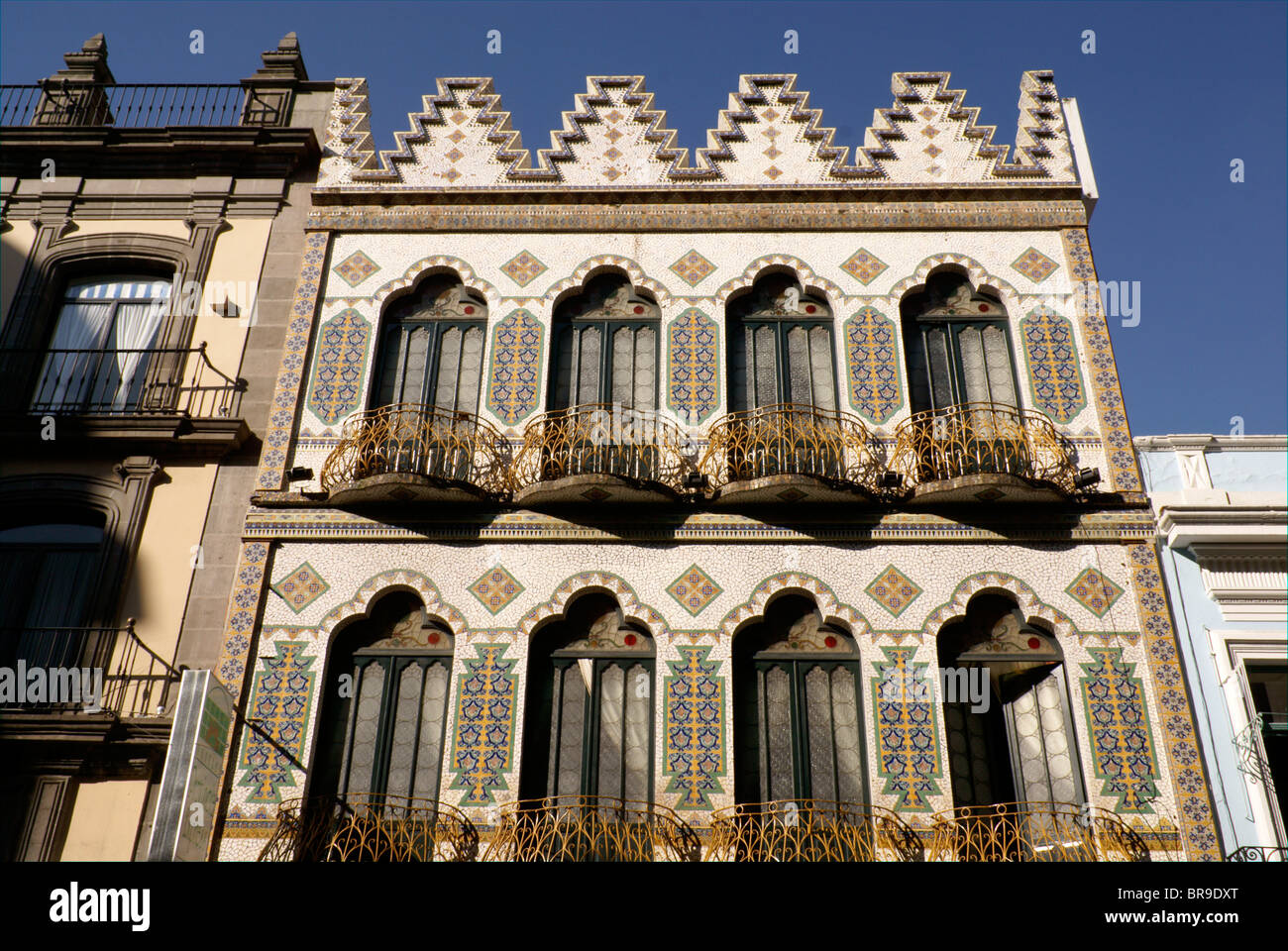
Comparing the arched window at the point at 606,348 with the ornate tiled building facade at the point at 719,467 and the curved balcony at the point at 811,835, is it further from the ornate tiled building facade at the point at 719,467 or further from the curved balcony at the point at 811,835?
the curved balcony at the point at 811,835

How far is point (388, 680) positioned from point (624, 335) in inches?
209

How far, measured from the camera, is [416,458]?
14312 millimetres

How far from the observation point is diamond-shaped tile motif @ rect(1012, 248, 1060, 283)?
1588 centimetres

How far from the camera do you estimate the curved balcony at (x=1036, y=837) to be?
39.3 feet

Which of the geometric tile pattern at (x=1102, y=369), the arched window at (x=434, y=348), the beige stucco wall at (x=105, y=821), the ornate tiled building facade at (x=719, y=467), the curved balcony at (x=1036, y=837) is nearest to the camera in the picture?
the curved balcony at (x=1036, y=837)

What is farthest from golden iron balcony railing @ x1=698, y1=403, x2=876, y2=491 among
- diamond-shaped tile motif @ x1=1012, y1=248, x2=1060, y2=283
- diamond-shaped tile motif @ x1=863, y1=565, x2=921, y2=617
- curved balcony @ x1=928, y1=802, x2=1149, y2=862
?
curved balcony @ x1=928, y1=802, x2=1149, y2=862

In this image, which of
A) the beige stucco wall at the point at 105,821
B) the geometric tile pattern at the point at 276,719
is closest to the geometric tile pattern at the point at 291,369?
the geometric tile pattern at the point at 276,719

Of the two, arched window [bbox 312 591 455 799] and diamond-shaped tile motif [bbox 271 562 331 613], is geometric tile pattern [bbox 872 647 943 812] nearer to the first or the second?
arched window [bbox 312 591 455 799]

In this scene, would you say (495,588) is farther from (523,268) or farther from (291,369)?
(523,268)

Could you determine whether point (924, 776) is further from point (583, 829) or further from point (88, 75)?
point (88, 75)

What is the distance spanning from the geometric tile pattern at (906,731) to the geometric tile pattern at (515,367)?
526 cm

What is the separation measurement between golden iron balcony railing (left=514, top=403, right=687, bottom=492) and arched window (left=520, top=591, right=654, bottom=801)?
1.46m
